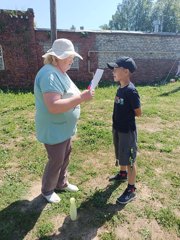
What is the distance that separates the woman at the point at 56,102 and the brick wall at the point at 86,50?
33.9 ft

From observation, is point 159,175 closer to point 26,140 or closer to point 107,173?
point 107,173

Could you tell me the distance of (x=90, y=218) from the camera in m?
3.05

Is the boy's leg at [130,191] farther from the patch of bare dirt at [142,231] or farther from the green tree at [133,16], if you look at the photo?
the green tree at [133,16]

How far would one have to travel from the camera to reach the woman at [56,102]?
259 cm

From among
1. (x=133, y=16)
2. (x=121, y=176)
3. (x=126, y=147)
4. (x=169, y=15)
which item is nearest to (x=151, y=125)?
(x=121, y=176)

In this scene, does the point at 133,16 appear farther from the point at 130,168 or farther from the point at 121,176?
the point at 130,168

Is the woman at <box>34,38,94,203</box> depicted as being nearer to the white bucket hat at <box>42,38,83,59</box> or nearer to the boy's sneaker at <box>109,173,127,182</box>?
the white bucket hat at <box>42,38,83,59</box>

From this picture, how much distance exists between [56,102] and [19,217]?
149 cm

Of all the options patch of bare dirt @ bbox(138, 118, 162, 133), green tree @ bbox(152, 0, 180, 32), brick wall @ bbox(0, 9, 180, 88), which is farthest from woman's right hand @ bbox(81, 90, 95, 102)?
green tree @ bbox(152, 0, 180, 32)

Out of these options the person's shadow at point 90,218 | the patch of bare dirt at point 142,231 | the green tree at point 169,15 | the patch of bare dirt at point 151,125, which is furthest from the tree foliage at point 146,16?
the patch of bare dirt at point 142,231

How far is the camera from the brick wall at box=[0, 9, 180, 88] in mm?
12203

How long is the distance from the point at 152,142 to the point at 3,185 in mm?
3026

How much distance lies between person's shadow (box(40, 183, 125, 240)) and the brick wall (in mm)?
10401

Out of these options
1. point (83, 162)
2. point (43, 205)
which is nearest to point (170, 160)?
point (83, 162)
